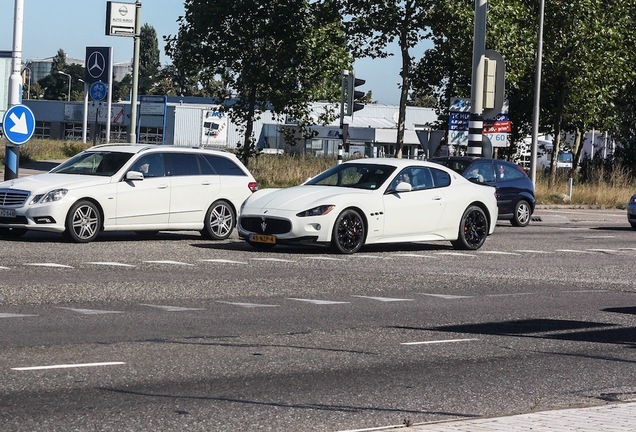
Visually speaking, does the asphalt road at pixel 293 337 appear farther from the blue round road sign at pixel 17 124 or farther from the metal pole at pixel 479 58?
the metal pole at pixel 479 58

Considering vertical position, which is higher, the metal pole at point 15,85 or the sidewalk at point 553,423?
the metal pole at point 15,85

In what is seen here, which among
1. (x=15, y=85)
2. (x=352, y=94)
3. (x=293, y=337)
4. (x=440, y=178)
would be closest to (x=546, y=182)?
(x=352, y=94)

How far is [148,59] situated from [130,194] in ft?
544

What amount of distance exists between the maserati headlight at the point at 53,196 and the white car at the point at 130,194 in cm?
1

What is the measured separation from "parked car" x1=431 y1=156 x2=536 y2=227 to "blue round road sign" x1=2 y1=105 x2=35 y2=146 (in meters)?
9.36

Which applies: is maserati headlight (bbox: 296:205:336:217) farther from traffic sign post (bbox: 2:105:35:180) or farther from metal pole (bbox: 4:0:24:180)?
metal pole (bbox: 4:0:24:180)

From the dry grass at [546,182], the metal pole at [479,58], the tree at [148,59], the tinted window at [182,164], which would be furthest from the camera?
the tree at [148,59]

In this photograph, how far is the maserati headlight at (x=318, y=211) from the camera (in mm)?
18531

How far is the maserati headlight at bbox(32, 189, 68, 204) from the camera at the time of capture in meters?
18.7

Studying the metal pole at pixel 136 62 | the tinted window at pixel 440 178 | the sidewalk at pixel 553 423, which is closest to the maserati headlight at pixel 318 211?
the tinted window at pixel 440 178

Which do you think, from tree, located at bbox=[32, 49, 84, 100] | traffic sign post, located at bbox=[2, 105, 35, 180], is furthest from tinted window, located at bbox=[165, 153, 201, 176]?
tree, located at bbox=[32, 49, 84, 100]

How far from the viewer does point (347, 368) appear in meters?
9.34

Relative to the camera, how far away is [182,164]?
20812mm

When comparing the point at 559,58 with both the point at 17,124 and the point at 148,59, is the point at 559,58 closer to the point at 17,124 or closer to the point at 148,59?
the point at 17,124
